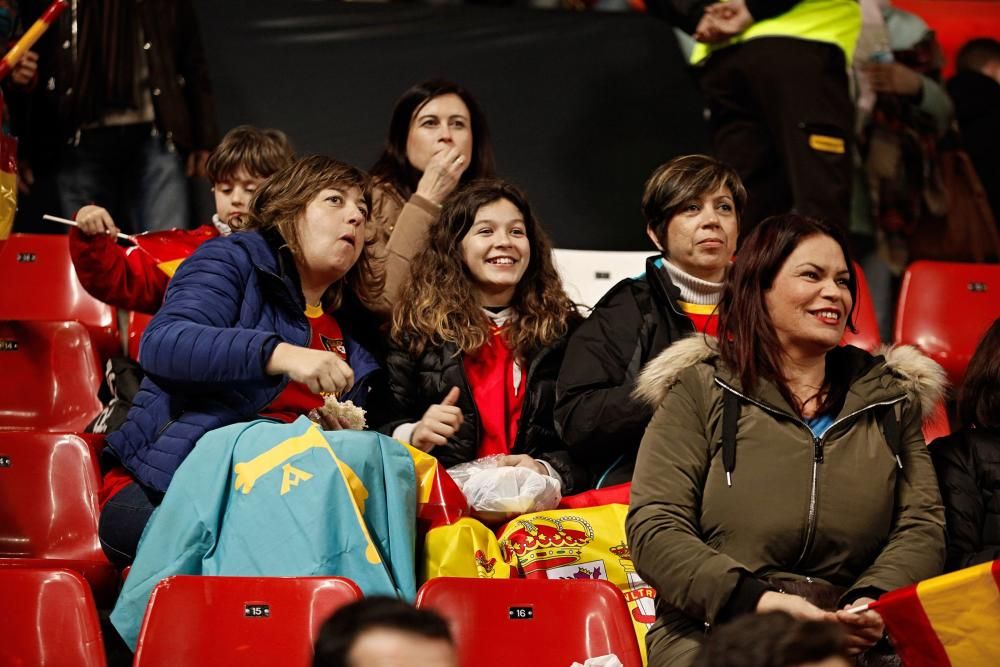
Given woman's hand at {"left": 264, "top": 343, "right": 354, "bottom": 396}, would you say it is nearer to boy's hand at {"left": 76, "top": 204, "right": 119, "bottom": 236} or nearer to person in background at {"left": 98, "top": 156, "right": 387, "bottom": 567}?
person in background at {"left": 98, "top": 156, "right": 387, "bottom": 567}

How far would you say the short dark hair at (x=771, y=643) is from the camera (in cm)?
164

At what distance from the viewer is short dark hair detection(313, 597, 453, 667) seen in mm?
1623

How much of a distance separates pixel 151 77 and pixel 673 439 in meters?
2.83

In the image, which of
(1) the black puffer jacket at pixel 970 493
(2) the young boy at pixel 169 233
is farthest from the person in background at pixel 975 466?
(2) the young boy at pixel 169 233

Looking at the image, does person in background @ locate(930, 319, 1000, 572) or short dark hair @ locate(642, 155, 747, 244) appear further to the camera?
short dark hair @ locate(642, 155, 747, 244)

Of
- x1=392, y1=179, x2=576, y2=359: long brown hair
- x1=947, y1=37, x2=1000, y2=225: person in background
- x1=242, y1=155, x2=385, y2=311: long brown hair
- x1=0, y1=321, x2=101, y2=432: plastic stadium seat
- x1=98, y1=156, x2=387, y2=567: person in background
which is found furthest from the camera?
x1=947, y1=37, x2=1000, y2=225: person in background

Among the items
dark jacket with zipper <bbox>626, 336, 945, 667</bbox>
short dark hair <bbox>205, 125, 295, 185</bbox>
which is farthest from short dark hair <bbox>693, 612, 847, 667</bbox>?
short dark hair <bbox>205, 125, 295, 185</bbox>

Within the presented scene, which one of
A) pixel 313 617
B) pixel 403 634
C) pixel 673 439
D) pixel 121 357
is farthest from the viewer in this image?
pixel 121 357

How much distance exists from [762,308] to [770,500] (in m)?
0.39

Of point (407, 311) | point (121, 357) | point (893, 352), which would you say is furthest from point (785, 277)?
point (121, 357)

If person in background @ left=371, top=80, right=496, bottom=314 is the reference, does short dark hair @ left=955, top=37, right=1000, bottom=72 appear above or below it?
above

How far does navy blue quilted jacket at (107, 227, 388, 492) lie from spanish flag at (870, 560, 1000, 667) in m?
1.27

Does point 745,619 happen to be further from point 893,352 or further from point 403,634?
point 893,352

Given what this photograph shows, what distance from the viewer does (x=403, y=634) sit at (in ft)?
5.30
